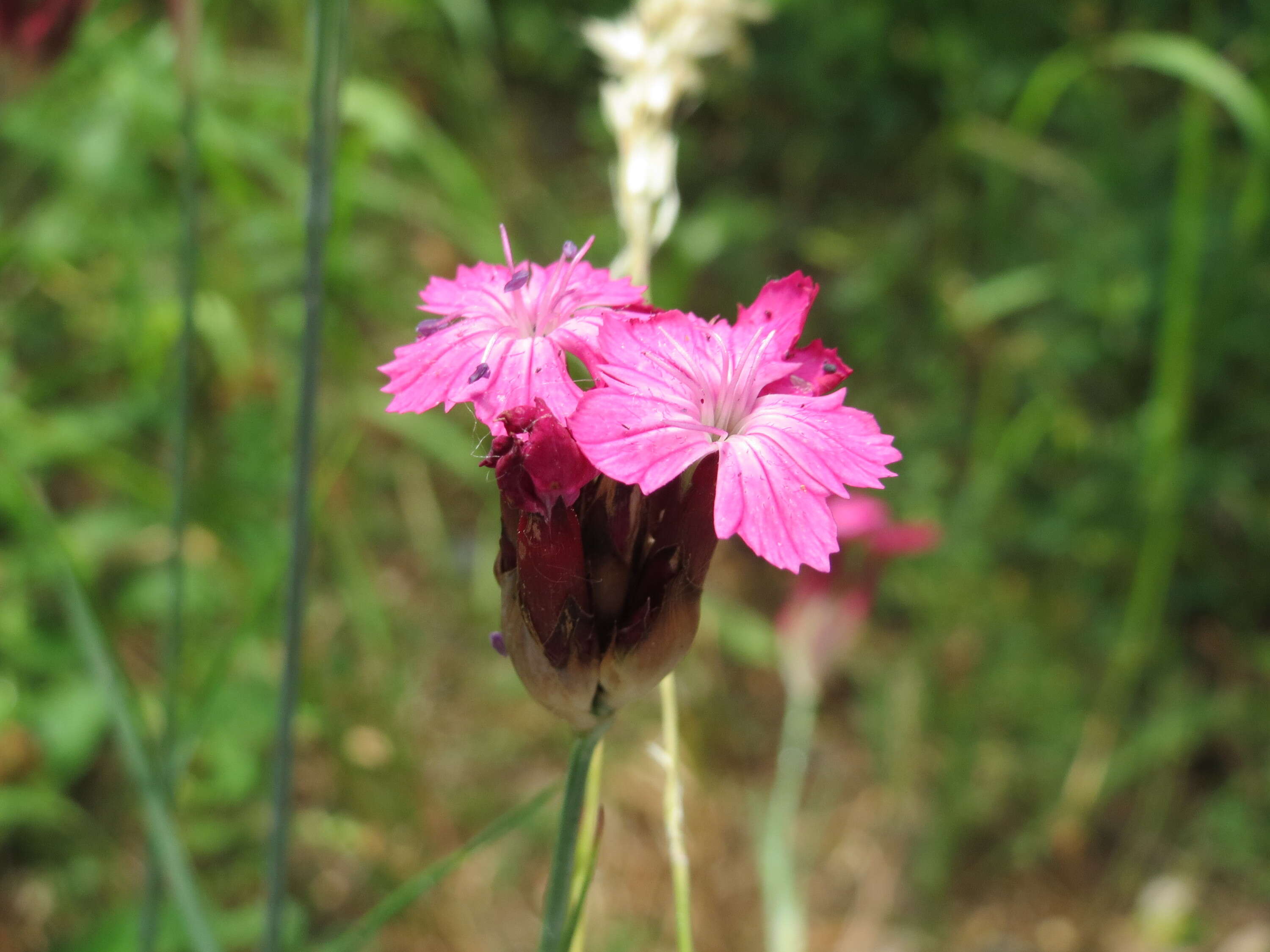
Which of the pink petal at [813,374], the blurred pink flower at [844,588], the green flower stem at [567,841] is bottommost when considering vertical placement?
the green flower stem at [567,841]

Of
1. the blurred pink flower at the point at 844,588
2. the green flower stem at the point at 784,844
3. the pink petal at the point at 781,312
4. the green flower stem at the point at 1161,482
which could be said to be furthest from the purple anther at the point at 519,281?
the green flower stem at the point at 1161,482

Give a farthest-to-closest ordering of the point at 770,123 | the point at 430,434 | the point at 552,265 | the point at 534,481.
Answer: the point at 770,123, the point at 430,434, the point at 552,265, the point at 534,481

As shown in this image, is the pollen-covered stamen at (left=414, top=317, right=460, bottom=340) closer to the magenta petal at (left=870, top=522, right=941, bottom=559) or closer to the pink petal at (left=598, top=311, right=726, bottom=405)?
the pink petal at (left=598, top=311, right=726, bottom=405)

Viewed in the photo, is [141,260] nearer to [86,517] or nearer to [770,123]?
[86,517]

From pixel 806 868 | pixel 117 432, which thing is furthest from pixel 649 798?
pixel 117 432

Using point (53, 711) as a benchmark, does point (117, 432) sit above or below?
above

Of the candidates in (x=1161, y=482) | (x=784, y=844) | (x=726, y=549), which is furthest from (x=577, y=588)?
(x=726, y=549)

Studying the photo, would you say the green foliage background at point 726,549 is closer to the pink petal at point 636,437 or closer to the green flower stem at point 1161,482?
the green flower stem at point 1161,482
